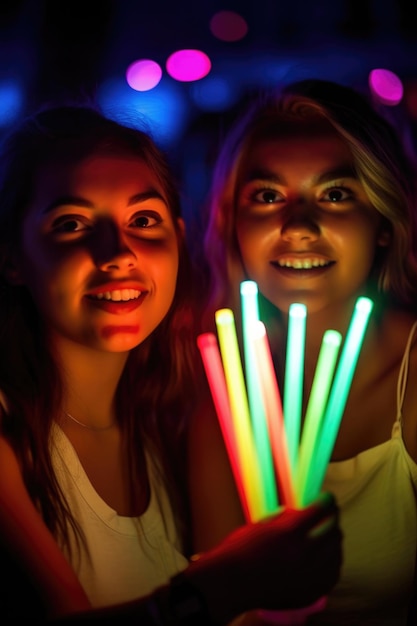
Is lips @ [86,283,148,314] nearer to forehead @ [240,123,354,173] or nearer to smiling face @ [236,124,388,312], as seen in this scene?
smiling face @ [236,124,388,312]

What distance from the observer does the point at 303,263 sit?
2.02 m

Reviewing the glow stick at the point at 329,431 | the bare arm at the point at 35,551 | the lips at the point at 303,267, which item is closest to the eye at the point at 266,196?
the lips at the point at 303,267

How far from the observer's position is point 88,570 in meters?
1.87

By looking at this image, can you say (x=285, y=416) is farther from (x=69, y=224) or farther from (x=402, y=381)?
(x=69, y=224)

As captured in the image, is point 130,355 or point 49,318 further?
point 130,355

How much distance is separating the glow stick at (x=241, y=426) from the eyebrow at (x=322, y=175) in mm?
452

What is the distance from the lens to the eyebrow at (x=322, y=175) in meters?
2.01

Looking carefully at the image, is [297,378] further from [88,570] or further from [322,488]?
[88,570]

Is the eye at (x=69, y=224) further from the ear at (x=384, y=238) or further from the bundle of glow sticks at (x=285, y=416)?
the ear at (x=384, y=238)

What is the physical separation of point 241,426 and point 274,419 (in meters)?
0.08

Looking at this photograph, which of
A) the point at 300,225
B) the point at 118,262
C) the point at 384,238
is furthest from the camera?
the point at 384,238

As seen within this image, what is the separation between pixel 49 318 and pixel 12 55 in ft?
2.60

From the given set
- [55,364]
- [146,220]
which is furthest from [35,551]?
[146,220]

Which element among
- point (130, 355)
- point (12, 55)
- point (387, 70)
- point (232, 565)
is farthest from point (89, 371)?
point (387, 70)
